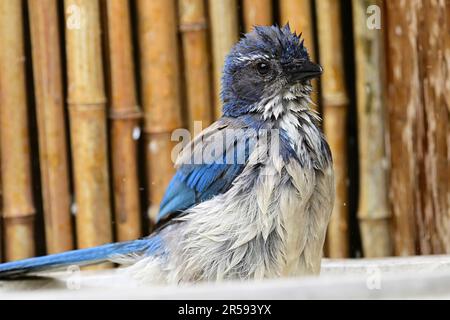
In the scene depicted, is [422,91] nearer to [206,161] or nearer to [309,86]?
[309,86]

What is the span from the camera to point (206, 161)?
235cm

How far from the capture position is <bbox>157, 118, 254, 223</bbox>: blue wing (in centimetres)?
226

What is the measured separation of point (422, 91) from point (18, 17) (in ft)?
4.45

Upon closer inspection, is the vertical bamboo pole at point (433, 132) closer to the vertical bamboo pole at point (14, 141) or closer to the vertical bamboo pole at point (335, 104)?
the vertical bamboo pole at point (335, 104)

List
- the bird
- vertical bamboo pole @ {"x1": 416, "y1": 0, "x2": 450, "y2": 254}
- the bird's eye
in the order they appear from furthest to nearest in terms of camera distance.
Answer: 1. vertical bamboo pole @ {"x1": 416, "y1": 0, "x2": 450, "y2": 254}
2. the bird's eye
3. the bird

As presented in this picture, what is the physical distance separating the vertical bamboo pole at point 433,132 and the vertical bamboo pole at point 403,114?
0.03 metres

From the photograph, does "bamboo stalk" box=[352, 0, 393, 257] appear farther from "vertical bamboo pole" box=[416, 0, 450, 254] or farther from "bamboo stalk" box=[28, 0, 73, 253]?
"bamboo stalk" box=[28, 0, 73, 253]

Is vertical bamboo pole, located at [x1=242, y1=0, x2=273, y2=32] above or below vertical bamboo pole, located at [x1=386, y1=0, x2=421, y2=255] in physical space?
above

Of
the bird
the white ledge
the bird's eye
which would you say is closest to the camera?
the white ledge

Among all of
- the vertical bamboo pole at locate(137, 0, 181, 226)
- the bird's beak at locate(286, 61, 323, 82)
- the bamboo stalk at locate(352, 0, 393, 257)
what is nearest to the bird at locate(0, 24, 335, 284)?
the bird's beak at locate(286, 61, 323, 82)

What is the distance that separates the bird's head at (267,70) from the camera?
225 centimetres

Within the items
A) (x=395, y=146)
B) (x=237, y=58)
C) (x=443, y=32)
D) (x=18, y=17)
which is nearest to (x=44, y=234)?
(x=18, y=17)

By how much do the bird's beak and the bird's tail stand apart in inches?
24.6

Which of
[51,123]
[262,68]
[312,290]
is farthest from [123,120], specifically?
[312,290]
